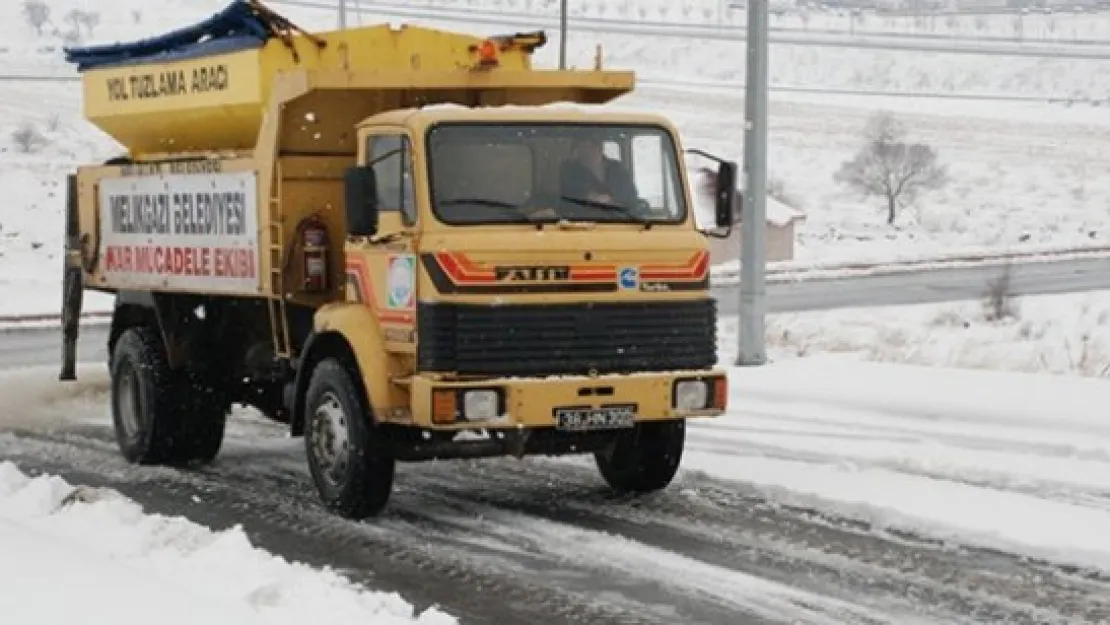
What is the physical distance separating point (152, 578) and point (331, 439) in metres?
2.93

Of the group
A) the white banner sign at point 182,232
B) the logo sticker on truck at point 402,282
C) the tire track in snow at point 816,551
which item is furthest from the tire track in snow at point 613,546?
the white banner sign at point 182,232

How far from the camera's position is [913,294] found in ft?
129

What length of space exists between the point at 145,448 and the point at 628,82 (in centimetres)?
476

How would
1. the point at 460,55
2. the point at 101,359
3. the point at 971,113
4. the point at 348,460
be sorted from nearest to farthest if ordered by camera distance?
the point at 348,460
the point at 460,55
the point at 101,359
the point at 971,113

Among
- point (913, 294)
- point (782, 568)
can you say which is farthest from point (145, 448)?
point (913, 294)

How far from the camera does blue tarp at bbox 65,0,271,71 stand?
11766mm

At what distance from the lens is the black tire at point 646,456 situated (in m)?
11.2

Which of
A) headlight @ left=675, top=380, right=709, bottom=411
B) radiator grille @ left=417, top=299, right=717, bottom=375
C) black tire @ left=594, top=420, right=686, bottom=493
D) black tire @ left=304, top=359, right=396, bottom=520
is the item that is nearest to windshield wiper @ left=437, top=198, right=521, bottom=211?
radiator grille @ left=417, top=299, right=717, bottom=375

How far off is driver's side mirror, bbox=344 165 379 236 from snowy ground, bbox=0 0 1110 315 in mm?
22827

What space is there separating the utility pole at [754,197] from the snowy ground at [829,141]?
1585 centimetres

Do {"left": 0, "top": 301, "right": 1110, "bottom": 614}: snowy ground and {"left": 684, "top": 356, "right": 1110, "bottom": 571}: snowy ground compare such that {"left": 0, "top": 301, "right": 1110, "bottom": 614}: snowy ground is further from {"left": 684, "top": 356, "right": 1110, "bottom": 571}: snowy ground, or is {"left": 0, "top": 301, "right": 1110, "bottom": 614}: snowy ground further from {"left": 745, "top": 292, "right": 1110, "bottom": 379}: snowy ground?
{"left": 745, "top": 292, "right": 1110, "bottom": 379}: snowy ground

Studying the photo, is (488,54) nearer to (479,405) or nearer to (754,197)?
(479,405)

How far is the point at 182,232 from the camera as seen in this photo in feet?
41.5

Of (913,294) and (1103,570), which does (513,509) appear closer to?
(1103,570)
